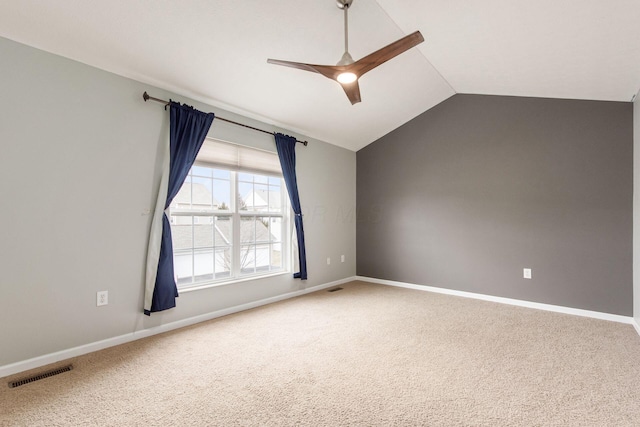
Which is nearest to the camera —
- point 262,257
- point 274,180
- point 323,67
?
point 323,67

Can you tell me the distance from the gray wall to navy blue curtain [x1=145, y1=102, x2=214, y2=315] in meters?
3.10

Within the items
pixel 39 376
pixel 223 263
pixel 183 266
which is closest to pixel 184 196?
pixel 183 266

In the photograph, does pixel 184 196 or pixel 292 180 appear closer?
pixel 184 196

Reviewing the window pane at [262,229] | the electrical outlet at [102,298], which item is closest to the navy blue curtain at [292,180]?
the window pane at [262,229]

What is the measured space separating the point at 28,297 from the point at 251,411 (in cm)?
190

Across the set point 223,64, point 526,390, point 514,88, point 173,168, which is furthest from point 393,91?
point 526,390

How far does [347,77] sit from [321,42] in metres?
0.80

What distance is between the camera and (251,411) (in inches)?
69.3

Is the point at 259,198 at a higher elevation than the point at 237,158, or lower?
lower

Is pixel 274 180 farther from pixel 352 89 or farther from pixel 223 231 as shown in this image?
pixel 352 89

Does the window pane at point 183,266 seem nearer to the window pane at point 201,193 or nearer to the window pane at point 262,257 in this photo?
the window pane at point 201,193

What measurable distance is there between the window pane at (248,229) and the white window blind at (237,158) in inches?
25.2

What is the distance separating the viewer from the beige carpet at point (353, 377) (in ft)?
5.65

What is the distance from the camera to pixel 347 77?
2.34 meters
